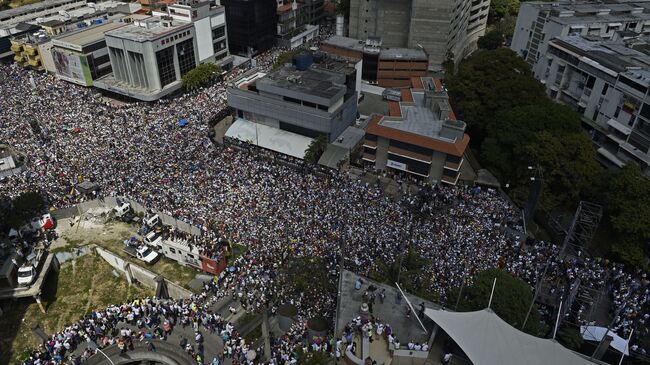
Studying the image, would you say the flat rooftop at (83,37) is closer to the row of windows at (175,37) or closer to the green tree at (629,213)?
the row of windows at (175,37)

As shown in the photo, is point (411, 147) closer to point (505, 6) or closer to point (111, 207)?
point (111, 207)

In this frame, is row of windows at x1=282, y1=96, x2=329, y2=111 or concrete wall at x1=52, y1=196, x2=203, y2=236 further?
row of windows at x1=282, y1=96, x2=329, y2=111

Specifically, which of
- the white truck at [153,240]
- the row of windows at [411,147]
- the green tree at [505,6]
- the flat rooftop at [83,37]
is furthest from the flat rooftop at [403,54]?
the white truck at [153,240]

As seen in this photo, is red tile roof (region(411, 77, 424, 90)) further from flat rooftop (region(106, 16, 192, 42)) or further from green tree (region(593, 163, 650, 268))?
flat rooftop (region(106, 16, 192, 42))

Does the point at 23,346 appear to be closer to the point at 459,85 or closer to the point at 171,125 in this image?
the point at 171,125

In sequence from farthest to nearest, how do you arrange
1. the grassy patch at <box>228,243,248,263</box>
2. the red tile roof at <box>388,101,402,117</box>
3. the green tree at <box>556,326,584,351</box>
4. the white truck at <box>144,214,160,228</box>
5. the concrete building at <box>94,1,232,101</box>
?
the concrete building at <box>94,1,232,101</box>, the red tile roof at <box>388,101,402,117</box>, the white truck at <box>144,214,160,228</box>, the grassy patch at <box>228,243,248,263</box>, the green tree at <box>556,326,584,351</box>

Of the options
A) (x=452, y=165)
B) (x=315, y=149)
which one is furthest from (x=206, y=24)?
(x=452, y=165)

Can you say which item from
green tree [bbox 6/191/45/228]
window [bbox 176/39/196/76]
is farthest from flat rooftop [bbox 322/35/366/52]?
green tree [bbox 6/191/45/228]
